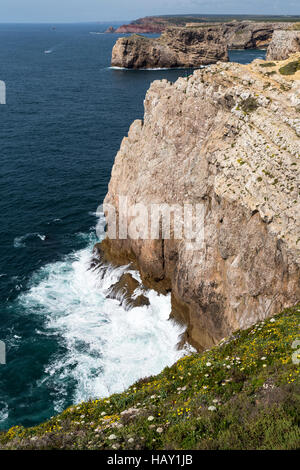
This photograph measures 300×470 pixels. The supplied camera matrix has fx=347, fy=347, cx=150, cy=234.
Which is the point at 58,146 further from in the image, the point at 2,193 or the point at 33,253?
the point at 33,253

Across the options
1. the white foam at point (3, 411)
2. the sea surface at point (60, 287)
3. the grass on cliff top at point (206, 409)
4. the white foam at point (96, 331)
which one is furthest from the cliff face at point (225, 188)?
the white foam at point (3, 411)

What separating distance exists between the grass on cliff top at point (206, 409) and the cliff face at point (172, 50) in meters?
194

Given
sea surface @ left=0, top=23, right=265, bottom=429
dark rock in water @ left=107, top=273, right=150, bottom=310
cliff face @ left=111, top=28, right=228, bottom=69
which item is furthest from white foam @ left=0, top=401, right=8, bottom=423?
cliff face @ left=111, top=28, right=228, bottom=69

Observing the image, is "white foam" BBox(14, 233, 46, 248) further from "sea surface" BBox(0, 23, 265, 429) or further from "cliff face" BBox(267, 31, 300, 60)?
"cliff face" BBox(267, 31, 300, 60)

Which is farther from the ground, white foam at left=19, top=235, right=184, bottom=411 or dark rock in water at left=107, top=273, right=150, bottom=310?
dark rock in water at left=107, top=273, right=150, bottom=310

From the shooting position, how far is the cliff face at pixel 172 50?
186 m

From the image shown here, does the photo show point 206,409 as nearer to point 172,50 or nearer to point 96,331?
point 96,331

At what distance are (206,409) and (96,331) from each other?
25860 mm

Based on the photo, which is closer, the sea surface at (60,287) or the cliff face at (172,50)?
the sea surface at (60,287)

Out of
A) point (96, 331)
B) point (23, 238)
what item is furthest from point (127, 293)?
point (23, 238)

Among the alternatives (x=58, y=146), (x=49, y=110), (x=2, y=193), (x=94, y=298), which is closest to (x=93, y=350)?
(x=94, y=298)

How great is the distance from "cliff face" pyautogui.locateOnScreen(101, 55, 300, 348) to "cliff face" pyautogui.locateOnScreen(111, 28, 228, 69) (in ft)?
521

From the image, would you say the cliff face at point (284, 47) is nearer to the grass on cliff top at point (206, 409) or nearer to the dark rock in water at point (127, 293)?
the dark rock in water at point (127, 293)

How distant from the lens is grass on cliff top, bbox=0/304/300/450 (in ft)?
47.4
